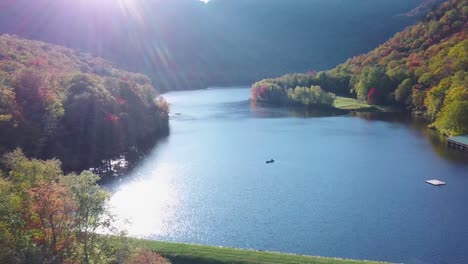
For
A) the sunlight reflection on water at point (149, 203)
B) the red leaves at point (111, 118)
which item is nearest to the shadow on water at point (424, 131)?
the sunlight reflection on water at point (149, 203)

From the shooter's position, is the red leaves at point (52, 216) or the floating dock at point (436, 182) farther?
the floating dock at point (436, 182)

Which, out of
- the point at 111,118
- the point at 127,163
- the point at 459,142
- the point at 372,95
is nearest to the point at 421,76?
the point at 372,95

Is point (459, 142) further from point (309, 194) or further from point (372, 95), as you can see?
point (372, 95)

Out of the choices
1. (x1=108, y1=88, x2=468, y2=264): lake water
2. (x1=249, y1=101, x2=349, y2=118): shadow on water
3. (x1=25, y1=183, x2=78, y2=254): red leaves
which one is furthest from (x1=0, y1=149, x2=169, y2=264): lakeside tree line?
(x1=249, y1=101, x2=349, y2=118): shadow on water

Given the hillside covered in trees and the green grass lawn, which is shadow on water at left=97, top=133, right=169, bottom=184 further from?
the green grass lawn

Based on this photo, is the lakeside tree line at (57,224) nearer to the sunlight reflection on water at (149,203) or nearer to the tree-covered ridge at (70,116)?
the sunlight reflection on water at (149,203)

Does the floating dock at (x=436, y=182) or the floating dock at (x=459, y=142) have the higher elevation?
the floating dock at (x=459, y=142)
